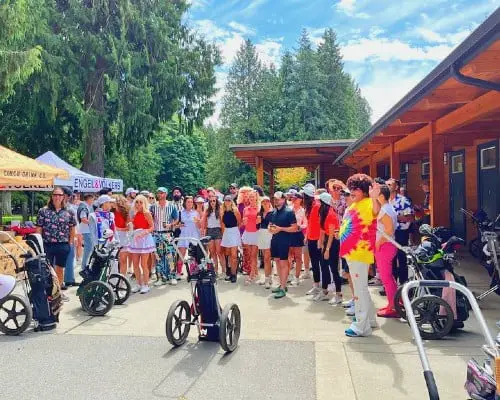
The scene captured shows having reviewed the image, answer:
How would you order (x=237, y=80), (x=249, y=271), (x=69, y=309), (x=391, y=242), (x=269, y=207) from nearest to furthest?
(x=391, y=242)
(x=69, y=309)
(x=269, y=207)
(x=249, y=271)
(x=237, y=80)

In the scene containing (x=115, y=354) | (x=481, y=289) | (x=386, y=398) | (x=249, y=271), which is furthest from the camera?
(x=249, y=271)

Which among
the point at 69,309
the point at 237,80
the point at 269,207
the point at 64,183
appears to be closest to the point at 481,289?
the point at 269,207

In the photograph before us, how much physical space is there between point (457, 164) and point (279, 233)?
27.2 ft

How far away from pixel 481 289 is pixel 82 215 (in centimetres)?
698

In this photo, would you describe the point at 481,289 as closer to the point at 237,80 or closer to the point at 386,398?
the point at 386,398

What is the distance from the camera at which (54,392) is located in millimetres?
3920

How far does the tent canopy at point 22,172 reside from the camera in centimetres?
896

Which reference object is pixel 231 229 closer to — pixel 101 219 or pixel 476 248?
pixel 101 219

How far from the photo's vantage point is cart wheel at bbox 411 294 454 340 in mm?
4992

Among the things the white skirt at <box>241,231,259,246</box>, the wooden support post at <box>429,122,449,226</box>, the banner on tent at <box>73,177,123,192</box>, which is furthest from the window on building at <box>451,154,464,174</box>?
the banner on tent at <box>73,177,123,192</box>

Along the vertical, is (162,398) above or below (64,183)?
below

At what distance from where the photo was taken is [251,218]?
28.7 ft

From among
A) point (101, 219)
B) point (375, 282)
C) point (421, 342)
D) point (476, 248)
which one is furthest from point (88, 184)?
point (421, 342)

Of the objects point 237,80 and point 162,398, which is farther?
point 237,80
